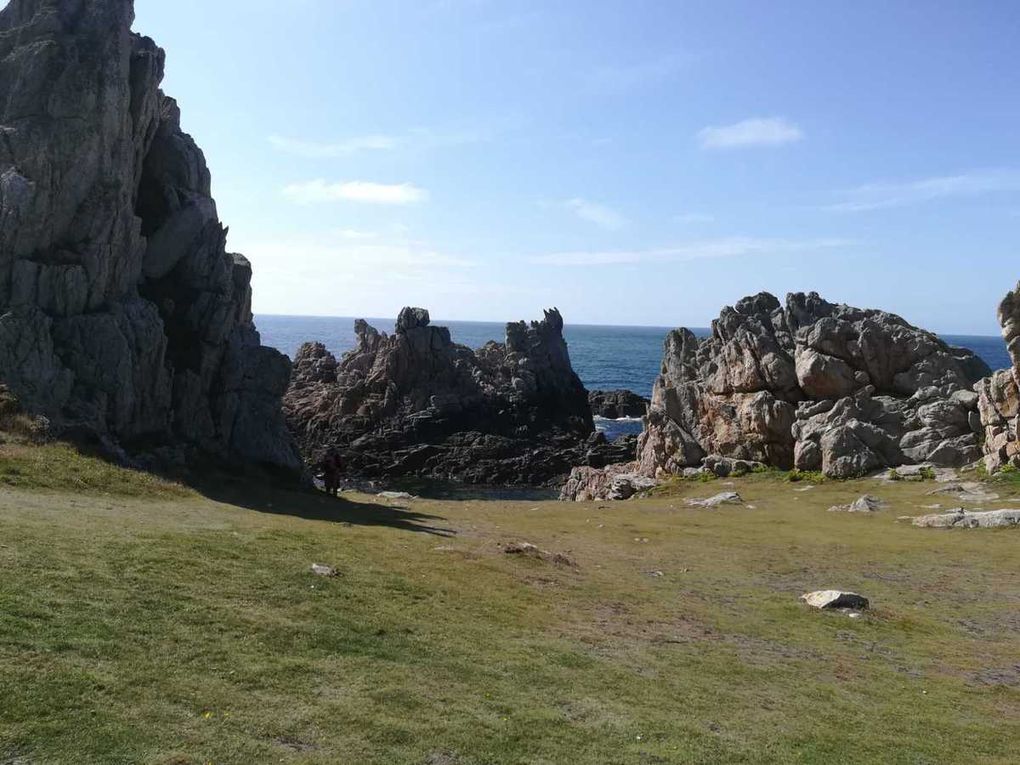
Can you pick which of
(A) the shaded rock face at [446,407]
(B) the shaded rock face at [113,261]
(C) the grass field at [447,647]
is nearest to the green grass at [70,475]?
(C) the grass field at [447,647]

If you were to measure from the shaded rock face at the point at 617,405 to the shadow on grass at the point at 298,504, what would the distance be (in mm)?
94580

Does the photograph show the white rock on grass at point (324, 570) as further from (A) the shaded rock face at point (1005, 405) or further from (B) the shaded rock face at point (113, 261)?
(A) the shaded rock face at point (1005, 405)

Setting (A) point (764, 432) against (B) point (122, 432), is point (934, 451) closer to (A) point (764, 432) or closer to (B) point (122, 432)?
(A) point (764, 432)

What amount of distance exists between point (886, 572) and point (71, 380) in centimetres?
3938

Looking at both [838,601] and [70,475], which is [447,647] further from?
[70,475]

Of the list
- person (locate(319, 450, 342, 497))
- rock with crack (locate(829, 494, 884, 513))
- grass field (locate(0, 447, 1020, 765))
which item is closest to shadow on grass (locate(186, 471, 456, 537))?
person (locate(319, 450, 342, 497))

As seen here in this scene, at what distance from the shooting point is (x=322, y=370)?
128 m

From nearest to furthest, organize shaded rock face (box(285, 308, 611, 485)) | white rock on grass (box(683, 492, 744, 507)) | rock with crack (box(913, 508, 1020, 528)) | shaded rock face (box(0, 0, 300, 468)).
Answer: rock with crack (box(913, 508, 1020, 528))
shaded rock face (box(0, 0, 300, 468))
white rock on grass (box(683, 492, 744, 507))
shaded rock face (box(285, 308, 611, 485))

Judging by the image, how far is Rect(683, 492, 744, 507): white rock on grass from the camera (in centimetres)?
5153

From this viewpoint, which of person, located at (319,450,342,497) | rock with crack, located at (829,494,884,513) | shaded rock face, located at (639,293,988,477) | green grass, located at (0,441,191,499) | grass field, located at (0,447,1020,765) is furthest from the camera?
shaded rock face, located at (639,293,988,477)

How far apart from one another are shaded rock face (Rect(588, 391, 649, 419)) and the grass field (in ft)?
341

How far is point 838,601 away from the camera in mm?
25188

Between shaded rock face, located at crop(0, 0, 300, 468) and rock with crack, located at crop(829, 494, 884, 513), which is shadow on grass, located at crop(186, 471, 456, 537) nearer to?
shaded rock face, located at crop(0, 0, 300, 468)

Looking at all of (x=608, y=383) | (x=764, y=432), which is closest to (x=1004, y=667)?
(x=764, y=432)
